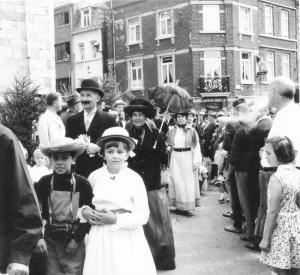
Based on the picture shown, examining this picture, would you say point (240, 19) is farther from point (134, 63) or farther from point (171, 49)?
point (134, 63)

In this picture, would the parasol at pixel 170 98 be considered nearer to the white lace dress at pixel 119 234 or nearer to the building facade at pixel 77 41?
the white lace dress at pixel 119 234

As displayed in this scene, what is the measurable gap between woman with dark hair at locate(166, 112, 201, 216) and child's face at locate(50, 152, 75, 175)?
486 centimetres

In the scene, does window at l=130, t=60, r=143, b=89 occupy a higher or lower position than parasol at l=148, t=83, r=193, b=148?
higher

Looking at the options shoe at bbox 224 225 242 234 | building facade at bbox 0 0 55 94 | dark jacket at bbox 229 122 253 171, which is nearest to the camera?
dark jacket at bbox 229 122 253 171

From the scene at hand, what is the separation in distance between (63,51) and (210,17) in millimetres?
14504

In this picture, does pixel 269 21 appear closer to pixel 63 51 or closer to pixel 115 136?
pixel 63 51

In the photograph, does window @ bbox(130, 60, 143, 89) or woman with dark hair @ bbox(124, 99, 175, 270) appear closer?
woman with dark hair @ bbox(124, 99, 175, 270)

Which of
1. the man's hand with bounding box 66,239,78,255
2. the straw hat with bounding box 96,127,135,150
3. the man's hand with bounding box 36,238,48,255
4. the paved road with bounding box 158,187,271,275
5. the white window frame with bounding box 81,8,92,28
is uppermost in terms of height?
the white window frame with bounding box 81,8,92,28

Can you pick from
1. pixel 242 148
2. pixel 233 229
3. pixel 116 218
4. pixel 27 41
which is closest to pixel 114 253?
pixel 116 218

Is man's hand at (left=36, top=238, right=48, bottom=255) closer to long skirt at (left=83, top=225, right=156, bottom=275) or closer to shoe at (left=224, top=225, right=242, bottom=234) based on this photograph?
long skirt at (left=83, top=225, right=156, bottom=275)

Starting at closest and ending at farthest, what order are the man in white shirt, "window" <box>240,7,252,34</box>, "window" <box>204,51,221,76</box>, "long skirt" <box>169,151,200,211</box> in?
the man in white shirt
"long skirt" <box>169,151,200,211</box>
"window" <box>204,51,221,76</box>
"window" <box>240,7,252,34</box>

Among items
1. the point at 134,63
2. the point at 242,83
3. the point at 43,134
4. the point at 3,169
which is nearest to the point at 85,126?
the point at 43,134

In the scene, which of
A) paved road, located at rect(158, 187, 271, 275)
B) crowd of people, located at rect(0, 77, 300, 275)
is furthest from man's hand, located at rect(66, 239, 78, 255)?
paved road, located at rect(158, 187, 271, 275)

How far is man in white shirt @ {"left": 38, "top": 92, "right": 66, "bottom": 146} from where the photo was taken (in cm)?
675
